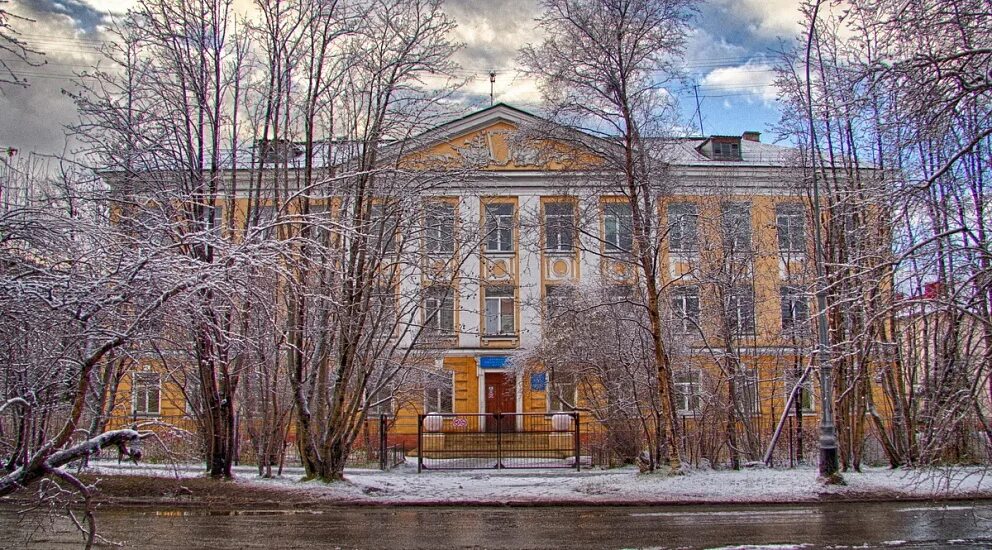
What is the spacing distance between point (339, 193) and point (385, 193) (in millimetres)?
989

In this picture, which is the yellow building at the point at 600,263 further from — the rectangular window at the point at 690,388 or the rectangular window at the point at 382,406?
the rectangular window at the point at 382,406

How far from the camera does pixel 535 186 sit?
3434 cm

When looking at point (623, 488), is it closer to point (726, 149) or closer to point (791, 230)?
point (791, 230)

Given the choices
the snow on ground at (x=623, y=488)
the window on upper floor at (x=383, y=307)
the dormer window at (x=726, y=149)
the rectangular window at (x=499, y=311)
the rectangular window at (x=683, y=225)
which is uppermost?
the dormer window at (x=726, y=149)

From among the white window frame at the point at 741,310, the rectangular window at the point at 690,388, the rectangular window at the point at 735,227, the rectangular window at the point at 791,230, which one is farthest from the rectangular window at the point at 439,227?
the rectangular window at the point at 791,230

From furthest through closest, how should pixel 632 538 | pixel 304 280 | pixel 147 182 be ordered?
pixel 147 182 → pixel 632 538 → pixel 304 280

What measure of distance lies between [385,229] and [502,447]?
23.1 feet

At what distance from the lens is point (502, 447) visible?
2094cm

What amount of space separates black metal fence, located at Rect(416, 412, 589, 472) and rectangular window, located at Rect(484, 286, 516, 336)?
12916 mm

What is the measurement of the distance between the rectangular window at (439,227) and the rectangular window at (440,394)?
9771mm

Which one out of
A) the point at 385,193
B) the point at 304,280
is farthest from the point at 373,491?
the point at 304,280

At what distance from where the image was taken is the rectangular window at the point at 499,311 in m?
34.6

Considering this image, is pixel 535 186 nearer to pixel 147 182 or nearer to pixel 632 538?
pixel 147 182

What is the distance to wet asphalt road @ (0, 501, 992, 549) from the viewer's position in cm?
1032
